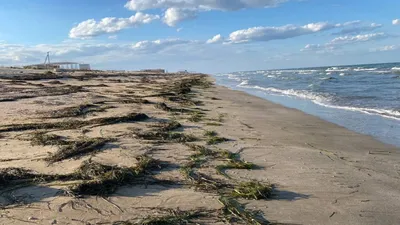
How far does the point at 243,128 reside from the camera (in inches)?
316

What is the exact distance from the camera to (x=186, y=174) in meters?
4.31

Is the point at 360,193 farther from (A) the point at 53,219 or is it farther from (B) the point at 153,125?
(B) the point at 153,125

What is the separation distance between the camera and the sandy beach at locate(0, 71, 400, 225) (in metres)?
3.27

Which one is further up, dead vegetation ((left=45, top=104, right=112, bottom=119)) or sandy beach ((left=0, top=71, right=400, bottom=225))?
dead vegetation ((left=45, top=104, right=112, bottom=119))

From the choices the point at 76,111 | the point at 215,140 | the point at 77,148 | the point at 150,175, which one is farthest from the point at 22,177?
the point at 76,111

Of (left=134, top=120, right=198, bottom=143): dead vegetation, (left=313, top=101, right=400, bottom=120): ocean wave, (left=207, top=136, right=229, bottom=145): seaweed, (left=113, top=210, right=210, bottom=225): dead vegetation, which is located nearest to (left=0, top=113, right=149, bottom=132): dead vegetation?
(left=134, top=120, right=198, bottom=143): dead vegetation

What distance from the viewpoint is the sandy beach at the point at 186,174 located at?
10.7ft

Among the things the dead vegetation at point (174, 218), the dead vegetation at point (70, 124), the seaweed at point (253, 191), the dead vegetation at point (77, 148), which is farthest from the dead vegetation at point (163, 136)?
the dead vegetation at point (174, 218)

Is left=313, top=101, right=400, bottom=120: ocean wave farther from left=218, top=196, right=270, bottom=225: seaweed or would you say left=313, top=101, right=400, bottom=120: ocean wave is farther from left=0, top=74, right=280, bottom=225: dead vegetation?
left=218, top=196, right=270, bottom=225: seaweed

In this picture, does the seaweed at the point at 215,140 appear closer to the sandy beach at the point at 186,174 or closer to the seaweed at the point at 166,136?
the sandy beach at the point at 186,174

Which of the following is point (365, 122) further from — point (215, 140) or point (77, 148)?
point (77, 148)

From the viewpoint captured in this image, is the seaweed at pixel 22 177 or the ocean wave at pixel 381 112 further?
the ocean wave at pixel 381 112

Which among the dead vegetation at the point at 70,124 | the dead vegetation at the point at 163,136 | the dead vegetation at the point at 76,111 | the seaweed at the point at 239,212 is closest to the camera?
the seaweed at the point at 239,212

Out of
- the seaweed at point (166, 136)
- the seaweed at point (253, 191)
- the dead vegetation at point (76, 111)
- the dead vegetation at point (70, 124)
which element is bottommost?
the seaweed at point (253, 191)
